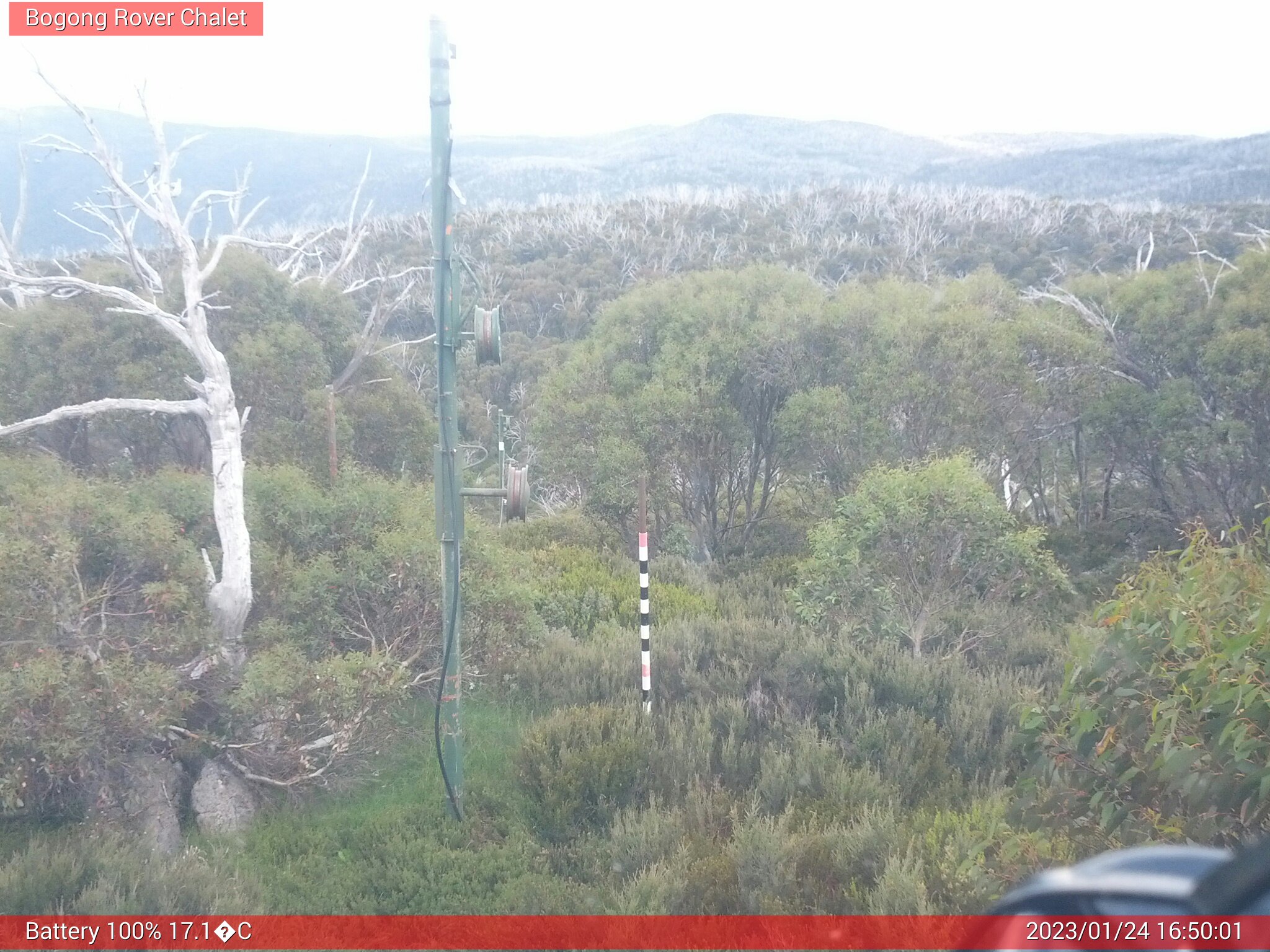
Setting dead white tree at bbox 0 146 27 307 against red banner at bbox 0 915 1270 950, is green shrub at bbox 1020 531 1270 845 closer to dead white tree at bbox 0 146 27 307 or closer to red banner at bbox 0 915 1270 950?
red banner at bbox 0 915 1270 950

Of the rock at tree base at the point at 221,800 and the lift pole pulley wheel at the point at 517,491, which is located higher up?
the lift pole pulley wheel at the point at 517,491

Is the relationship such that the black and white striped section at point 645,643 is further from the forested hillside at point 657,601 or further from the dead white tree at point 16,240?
the dead white tree at point 16,240

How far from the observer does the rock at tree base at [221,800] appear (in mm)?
6473

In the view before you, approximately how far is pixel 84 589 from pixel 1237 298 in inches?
669

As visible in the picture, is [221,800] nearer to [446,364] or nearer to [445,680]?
[445,680]

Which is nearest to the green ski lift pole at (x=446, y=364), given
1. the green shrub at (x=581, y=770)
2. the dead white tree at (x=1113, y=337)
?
the green shrub at (x=581, y=770)

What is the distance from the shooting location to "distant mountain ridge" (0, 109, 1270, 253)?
50.5m

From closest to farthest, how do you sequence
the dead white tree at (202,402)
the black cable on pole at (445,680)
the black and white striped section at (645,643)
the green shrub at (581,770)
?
the black cable on pole at (445,680), the green shrub at (581,770), the dead white tree at (202,402), the black and white striped section at (645,643)

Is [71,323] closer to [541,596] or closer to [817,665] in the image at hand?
[541,596]

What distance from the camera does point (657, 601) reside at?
37.7ft

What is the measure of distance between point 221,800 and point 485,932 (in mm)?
2620

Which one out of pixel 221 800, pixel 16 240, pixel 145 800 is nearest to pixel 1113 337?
pixel 221 800

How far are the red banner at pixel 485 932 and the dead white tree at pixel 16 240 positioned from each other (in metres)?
7.97

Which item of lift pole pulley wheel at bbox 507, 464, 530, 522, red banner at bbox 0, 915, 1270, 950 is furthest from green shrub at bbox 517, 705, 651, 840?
lift pole pulley wheel at bbox 507, 464, 530, 522
